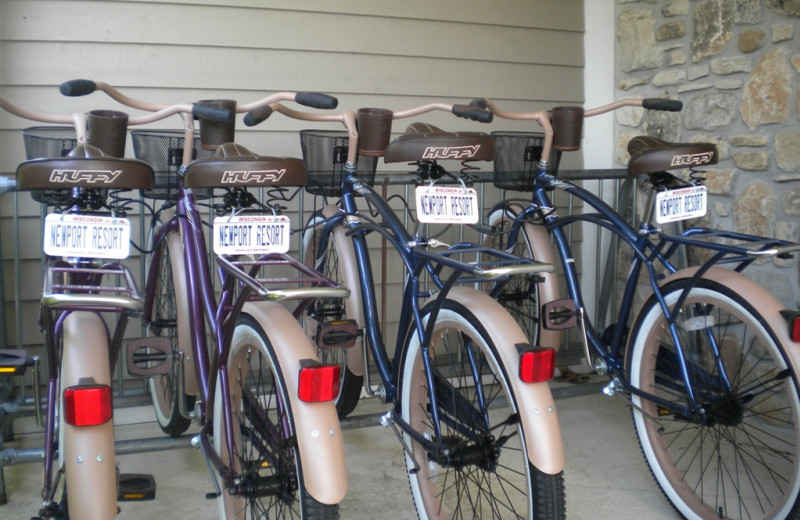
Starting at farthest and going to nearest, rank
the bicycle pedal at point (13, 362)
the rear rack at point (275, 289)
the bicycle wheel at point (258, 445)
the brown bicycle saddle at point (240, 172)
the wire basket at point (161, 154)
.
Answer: the wire basket at point (161, 154)
the bicycle pedal at point (13, 362)
the brown bicycle saddle at point (240, 172)
the bicycle wheel at point (258, 445)
the rear rack at point (275, 289)

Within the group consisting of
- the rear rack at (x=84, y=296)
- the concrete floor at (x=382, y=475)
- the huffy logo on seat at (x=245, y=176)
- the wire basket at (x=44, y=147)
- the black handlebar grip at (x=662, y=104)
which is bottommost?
the concrete floor at (x=382, y=475)

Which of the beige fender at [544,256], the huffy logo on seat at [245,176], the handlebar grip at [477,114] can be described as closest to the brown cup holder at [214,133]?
the huffy logo on seat at [245,176]

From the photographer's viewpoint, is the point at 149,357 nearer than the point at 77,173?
No

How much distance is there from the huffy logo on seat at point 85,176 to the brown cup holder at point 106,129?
26.3 inches

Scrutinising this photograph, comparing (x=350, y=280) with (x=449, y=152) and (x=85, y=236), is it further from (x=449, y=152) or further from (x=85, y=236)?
(x=85, y=236)

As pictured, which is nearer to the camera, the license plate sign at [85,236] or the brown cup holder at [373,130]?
the license plate sign at [85,236]

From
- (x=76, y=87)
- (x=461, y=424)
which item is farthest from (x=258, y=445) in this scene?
(x=76, y=87)

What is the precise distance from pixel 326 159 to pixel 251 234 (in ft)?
3.63

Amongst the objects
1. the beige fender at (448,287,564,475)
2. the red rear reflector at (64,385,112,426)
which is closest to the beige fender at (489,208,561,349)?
the beige fender at (448,287,564,475)

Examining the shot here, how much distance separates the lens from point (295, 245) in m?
4.46

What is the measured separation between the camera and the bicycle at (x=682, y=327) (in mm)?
2652

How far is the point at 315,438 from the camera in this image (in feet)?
6.71

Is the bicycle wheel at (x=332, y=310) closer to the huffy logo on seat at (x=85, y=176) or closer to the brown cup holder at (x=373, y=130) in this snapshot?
the brown cup holder at (x=373, y=130)

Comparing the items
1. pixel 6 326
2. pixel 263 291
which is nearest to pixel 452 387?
pixel 263 291
